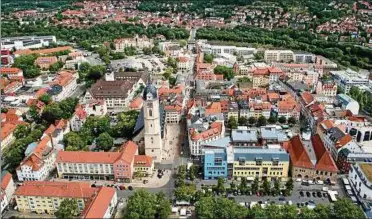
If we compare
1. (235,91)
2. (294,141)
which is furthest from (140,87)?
(294,141)

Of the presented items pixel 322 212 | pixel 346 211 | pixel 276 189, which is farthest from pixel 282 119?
pixel 346 211

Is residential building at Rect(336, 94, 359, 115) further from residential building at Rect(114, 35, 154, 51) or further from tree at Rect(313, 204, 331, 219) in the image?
residential building at Rect(114, 35, 154, 51)

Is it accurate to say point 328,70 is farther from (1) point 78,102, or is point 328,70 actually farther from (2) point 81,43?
(2) point 81,43

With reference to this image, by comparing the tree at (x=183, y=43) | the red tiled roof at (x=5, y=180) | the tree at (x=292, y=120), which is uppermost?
the tree at (x=183, y=43)

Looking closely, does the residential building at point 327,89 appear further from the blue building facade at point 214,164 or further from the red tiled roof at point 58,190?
the red tiled roof at point 58,190

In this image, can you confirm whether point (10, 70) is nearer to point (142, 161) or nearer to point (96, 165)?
point (96, 165)

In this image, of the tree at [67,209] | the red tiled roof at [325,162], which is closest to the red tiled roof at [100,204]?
the tree at [67,209]

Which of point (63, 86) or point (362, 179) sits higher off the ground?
point (63, 86)
